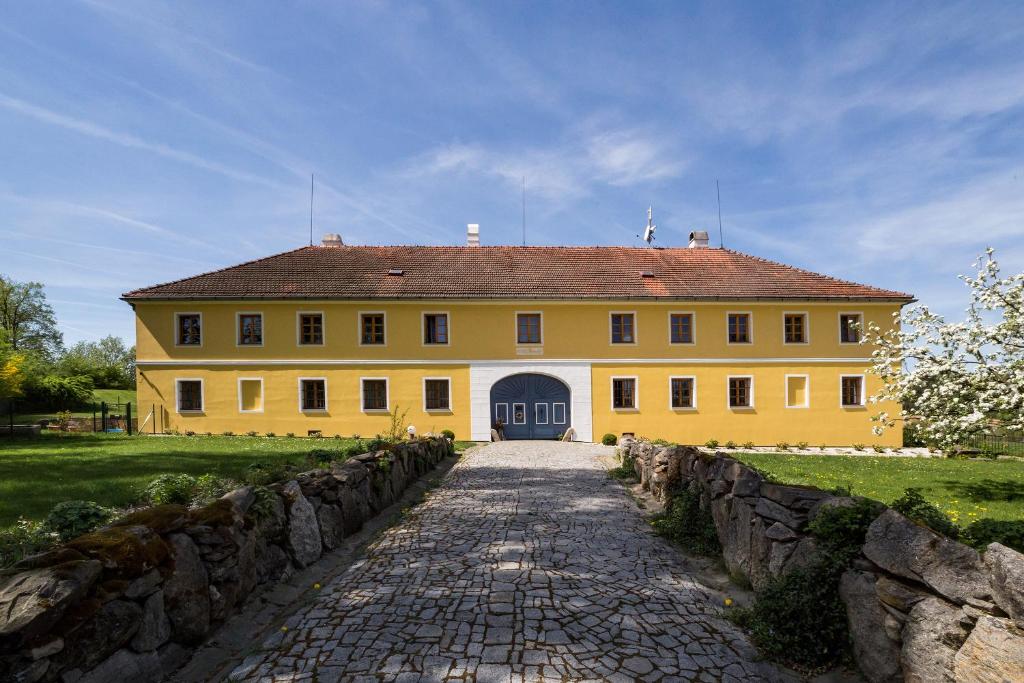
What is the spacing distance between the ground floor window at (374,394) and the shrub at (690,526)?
51.3 ft

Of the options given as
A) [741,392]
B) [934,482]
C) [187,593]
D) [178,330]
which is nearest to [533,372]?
[741,392]

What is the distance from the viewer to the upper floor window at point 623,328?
2169cm

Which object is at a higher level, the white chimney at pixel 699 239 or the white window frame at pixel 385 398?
the white chimney at pixel 699 239

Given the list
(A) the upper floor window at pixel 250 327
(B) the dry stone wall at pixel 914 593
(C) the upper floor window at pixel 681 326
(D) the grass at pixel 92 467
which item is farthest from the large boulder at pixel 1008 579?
(A) the upper floor window at pixel 250 327

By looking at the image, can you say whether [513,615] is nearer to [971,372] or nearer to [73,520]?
[73,520]

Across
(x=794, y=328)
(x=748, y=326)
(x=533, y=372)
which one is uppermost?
(x=748, y=326)

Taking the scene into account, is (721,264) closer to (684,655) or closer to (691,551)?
(691,551)

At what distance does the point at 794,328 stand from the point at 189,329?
24.9 meters

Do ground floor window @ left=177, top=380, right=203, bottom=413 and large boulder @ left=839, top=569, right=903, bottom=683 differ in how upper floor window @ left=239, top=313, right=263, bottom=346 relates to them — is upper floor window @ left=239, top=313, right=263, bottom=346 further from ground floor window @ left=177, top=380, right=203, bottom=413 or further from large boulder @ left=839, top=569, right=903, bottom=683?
large boulder @ left=839, top=569, right=903, bottom=683

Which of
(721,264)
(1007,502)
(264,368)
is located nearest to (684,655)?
(1007,502)

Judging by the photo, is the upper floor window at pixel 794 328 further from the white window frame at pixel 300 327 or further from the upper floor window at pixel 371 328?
the upper floor window at pixel 371 328

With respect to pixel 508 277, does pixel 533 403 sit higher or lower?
lower

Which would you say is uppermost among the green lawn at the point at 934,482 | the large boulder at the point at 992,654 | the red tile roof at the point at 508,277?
the red tile roof at the point at 508,277

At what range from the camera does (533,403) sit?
70.9 ft
